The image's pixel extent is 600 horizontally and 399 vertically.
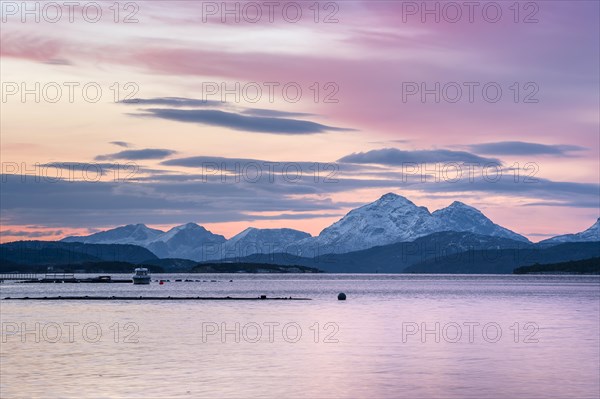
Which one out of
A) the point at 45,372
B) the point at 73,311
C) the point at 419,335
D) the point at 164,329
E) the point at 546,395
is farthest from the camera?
the point at 73,311

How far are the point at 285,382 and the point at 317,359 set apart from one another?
12642 millimetres

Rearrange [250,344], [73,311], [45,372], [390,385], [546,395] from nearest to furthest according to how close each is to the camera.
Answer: [546,395]
[390,385]
[45,372]
[250,344]
[73,311]

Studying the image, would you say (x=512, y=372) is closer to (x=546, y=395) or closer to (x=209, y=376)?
(x=546, y=395)

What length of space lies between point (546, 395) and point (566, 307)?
103448 mm

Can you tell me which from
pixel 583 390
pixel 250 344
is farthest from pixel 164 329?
pixel 583 390

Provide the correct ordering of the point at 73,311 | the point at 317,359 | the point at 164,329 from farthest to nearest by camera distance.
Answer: the point at 73,311 → the point at 164,329 → the point at 317,359

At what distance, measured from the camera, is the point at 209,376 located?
5891cm

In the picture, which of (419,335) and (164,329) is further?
(164,329)

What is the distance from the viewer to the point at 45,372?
5984 centimetres

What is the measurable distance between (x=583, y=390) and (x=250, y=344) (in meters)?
35.1

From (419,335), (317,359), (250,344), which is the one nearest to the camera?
(317,359)

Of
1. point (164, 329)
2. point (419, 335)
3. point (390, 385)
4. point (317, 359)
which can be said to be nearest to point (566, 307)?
point (419, 335)

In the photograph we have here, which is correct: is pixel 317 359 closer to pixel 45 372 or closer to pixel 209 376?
pixel 209 376

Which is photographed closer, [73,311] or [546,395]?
[546,395]
